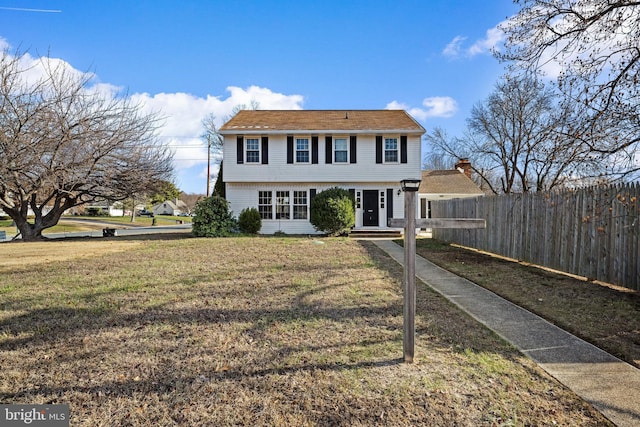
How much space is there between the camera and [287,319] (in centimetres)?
456

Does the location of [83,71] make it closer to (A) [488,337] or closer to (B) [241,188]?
(B) [241,188]

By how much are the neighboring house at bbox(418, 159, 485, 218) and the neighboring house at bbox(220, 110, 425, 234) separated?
5.28m

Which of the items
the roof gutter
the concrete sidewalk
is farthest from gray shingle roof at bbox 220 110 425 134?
the concrete sidewalk

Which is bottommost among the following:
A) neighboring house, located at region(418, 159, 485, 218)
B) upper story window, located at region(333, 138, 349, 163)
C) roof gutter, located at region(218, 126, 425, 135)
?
neighboring house, located at region(418, 159, 485, 218)

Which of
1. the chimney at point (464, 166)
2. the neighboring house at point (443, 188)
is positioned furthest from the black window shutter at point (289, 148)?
the chimney at point (464, 166)

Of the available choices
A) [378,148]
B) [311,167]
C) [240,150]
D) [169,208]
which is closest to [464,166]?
[378,148]

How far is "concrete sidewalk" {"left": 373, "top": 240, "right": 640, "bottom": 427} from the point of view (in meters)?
2.66

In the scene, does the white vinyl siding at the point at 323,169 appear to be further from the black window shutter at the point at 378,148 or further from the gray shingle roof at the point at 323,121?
the gray shingle roof at the point at 323,121

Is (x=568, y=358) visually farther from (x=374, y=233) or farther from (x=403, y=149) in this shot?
(x=403, y=149)

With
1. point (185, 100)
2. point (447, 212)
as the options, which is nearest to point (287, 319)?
point (447, 212)

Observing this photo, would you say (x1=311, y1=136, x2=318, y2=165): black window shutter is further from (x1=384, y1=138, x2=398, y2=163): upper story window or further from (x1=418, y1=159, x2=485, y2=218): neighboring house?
(x1=418, y1=159, x2=485, y2=218): neighboring house

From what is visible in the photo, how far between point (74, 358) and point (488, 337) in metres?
4.31

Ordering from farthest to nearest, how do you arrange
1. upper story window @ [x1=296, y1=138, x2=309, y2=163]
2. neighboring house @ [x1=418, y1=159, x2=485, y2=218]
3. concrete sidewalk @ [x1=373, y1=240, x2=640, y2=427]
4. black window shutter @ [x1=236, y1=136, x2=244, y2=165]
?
neighboring house @ [x1=418, y1=159, x2=485, y2=218] < upper story window @ [x1=296, y1=138, x2=309, y2=163] < black window shutter @ [x1=236, y1=136, x2=244, y2=165] < concrete sidewalk @ [x1=373, y1=240, x2=640, y2=427]

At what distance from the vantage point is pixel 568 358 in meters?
3.44
